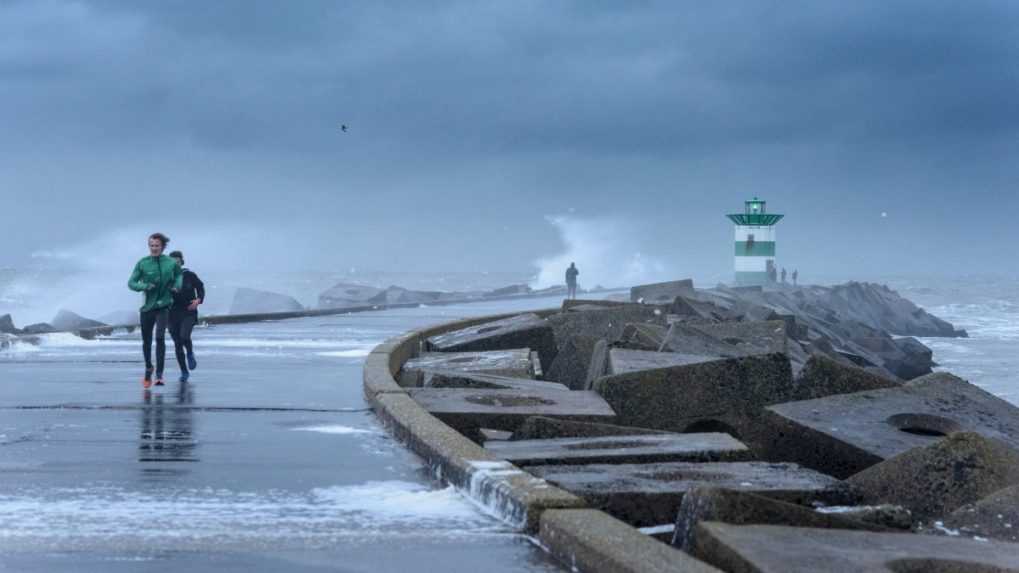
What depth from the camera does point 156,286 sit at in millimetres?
12344

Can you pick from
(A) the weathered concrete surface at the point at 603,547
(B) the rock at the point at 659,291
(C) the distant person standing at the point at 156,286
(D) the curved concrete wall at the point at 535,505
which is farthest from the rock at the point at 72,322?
(A) the weathered concrete surface at the point at 603,547

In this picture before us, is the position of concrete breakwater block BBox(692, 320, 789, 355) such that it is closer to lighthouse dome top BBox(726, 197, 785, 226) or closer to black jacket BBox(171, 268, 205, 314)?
black jacket BBox(171, 268, 205, 314)

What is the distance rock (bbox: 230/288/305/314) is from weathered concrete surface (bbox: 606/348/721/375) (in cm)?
4216

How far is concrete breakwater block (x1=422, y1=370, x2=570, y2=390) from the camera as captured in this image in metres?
10.2

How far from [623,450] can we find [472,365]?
5.68m

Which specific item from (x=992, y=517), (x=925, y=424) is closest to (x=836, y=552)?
(x=992, y=517)

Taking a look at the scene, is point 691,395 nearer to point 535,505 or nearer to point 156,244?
point 535,505

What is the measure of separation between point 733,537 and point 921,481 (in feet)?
6.75

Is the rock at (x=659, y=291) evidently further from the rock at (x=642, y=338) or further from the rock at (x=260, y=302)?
the rock at (x=260, y=302)

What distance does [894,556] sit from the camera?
4316 millimetres

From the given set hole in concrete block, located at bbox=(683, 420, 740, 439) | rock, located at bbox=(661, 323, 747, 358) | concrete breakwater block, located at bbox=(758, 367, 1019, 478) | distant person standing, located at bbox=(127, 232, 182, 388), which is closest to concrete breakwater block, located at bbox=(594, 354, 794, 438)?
hole in concrete block, located at bbox=(683, 420, 740, 439)

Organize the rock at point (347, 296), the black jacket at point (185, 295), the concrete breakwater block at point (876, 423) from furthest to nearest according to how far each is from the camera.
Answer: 1. the rock at point (347, 296)
2. the black jacket at point (185, 295)
3. the concrete breakwater block at point (876, 423)

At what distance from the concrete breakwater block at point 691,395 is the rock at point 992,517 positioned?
348 centimetres

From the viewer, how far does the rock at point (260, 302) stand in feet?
176
